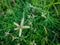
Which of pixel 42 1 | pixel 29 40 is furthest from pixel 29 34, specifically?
pixel 42 1

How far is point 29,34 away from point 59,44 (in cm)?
24

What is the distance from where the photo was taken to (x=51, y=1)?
1665mm

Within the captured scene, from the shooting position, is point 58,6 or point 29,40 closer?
point 29,40

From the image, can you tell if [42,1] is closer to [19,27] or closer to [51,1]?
[51,1]

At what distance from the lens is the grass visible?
1.57 metres

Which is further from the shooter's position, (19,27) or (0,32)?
(0,32)

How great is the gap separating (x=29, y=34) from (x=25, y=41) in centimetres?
7

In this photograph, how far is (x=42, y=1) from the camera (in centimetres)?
169

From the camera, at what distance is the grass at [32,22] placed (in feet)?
5.16

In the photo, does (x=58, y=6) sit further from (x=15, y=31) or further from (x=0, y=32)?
A: (x=0, y=32)

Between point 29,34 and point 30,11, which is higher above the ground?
point 30,11

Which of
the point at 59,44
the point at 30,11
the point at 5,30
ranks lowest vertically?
the point at 59,44

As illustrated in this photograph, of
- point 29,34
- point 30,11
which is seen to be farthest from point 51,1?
point 29,34

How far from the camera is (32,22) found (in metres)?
1.59
